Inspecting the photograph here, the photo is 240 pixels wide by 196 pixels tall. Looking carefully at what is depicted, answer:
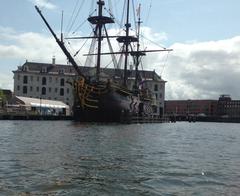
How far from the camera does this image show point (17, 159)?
21547 mm

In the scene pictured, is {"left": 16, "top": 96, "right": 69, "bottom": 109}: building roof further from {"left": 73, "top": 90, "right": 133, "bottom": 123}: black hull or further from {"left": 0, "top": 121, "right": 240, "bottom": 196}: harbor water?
{"left": 0, "top": 121, "right": 240, "bottom": 196}: harbor water

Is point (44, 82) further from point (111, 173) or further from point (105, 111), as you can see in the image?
point (111, 173)

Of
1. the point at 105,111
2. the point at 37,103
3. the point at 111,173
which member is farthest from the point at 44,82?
the point at 111,173

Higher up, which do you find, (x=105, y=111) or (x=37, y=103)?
(x=37, y=103)

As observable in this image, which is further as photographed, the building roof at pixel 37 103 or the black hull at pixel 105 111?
the building roof at pixel 37 103

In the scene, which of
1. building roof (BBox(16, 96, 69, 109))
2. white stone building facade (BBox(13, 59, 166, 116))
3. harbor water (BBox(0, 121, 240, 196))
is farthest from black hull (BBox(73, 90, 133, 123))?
white stone building facade (BBox(13, 59, 166, 116))

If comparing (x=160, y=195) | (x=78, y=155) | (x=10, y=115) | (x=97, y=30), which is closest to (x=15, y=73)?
(x=10, y=115)

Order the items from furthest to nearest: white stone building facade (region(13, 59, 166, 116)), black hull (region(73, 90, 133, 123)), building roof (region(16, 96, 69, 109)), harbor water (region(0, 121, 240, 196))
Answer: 1. white stone building facade (region(13, 59, 166, 116))
2. building roof (region(16, 96, 69, 109))
3. black hull (region(73, 90, 133, 123))
4. harbor water (region(0, 121, 240, 196))

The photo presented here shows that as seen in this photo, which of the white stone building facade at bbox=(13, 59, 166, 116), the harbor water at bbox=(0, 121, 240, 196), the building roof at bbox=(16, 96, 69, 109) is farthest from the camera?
the white stone building facade at bbox=(13, 59, 166, 116)

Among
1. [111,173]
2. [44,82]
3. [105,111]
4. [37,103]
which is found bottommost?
[111,173]

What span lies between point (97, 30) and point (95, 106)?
50.0ft

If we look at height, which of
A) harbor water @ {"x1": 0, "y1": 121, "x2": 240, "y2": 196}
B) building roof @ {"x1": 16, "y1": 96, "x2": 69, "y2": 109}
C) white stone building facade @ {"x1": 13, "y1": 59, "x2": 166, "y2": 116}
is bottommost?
harbor water @ {"x1": 0, "y1": 121, "x2": 240, "y2": 196}

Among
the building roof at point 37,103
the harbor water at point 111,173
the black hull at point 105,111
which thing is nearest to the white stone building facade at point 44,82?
the building roof at point 37,103

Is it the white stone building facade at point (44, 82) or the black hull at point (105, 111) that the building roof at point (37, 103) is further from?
the black hull at point (105, 111)
